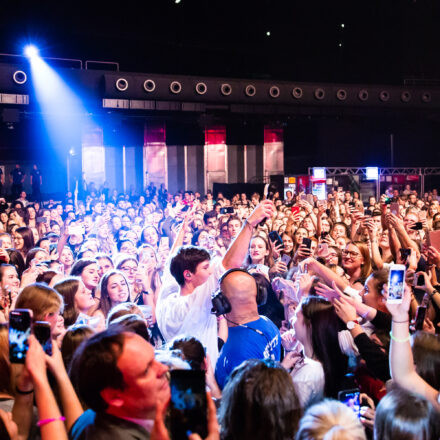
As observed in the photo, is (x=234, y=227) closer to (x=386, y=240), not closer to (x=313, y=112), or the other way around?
(x=386, y=240)

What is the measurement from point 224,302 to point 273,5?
19.4m

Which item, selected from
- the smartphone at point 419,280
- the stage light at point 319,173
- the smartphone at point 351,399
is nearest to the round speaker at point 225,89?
the stage light at point 319,173

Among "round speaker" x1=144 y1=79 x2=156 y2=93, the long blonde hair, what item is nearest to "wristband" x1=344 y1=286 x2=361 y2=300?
the long blonde hair

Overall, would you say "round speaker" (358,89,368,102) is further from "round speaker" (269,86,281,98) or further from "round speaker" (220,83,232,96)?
"round speaker" (220,83,232,96)

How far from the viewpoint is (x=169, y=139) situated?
20.2 metres

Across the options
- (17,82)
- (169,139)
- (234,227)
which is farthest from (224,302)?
(169,139)

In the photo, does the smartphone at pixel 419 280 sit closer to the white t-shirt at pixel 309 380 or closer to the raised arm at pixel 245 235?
the raised arm at pixel 245 235

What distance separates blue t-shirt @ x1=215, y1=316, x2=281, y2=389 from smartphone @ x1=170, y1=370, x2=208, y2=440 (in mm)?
1254

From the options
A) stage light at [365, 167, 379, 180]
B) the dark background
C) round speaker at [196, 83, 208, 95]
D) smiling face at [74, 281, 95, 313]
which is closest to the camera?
smiling face at [74, 281, 95, 313]

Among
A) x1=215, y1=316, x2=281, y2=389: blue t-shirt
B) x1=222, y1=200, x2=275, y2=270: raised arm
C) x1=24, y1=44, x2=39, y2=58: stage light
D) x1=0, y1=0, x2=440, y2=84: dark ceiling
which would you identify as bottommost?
x1=215, y1=316, x2=281, y2=389: blue t-shirt

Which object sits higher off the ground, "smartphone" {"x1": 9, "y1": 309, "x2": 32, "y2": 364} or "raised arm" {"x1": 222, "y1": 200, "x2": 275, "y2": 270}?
"raised arm" {"x1": 222, "y1": 200, "x2": 275, "y2": 270}

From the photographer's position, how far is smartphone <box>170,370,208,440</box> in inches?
57.5

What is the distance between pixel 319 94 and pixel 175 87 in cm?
407

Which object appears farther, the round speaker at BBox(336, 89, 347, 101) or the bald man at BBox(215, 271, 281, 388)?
the round speaker at BBox(336, 89, 347, 101)
